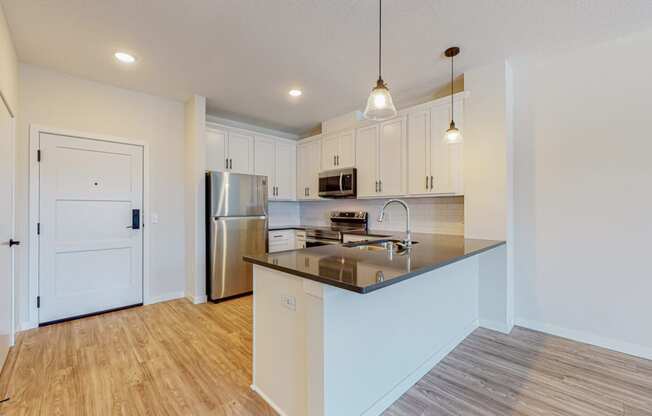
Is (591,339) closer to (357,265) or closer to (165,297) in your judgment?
(357,265)

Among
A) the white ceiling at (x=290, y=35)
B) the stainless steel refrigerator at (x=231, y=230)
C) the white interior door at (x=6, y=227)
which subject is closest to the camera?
the white ceiling at (x=290, y=35)

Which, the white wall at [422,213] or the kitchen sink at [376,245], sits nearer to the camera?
the kitchen sink at [376,245]

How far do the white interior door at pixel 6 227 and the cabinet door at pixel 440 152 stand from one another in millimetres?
3801

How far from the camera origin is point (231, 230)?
12.7 ft

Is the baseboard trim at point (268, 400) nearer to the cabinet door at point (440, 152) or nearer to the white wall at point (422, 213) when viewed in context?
the cabinet door at point (440, 152)

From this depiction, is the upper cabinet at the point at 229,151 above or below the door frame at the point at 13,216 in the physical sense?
above

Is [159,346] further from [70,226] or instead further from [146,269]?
[70,226]

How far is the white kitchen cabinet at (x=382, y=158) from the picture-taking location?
3.59 metres

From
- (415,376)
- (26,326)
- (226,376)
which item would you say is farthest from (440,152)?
(26,326)

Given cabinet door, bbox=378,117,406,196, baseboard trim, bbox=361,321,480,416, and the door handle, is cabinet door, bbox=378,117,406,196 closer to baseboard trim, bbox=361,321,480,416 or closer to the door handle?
baseboard trim, bbox=361,321,480,416

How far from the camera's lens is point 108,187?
133 inches

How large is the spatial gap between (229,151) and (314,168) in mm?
1335

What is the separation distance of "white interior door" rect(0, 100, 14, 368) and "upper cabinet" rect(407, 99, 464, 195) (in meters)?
3.71

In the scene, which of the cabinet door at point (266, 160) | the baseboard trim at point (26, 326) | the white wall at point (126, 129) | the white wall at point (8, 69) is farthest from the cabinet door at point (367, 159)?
the baseboard trim at point (26, 326)
